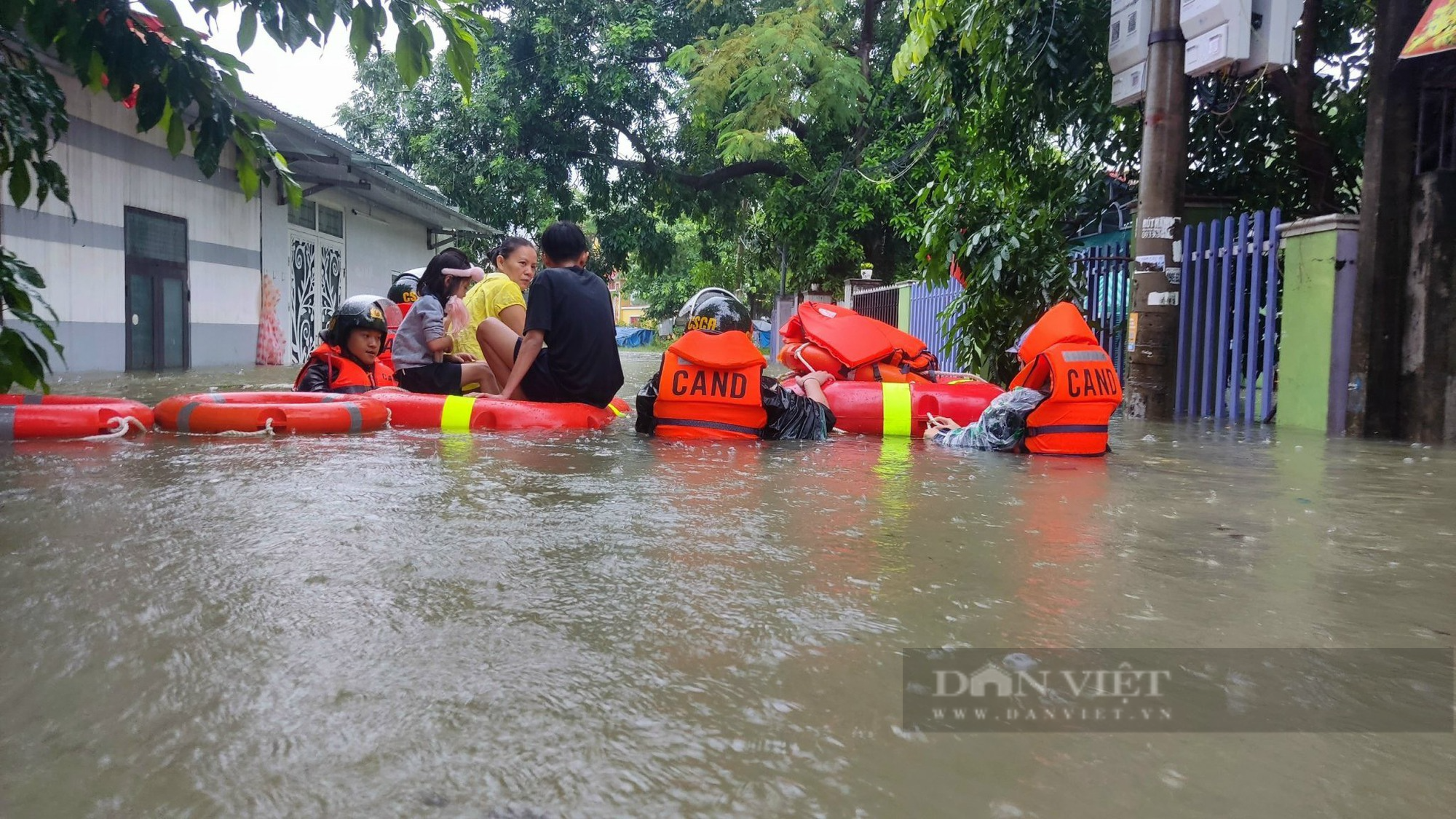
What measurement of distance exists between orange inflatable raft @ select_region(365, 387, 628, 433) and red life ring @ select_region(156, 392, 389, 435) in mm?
353

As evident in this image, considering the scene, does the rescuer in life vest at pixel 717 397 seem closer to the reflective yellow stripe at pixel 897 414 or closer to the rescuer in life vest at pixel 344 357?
the reflective yellow stripe at pixel 897 414

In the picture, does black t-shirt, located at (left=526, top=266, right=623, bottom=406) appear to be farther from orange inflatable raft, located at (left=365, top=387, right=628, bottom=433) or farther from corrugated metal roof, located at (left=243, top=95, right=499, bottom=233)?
corrugated metal roof, located at (left=243, top=95, right=499, bottom=233)

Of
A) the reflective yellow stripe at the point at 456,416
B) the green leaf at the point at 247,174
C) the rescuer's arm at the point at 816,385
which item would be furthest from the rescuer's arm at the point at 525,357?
the green leaf at the point at 247,174

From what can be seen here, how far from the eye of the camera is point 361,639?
2023 millimetres

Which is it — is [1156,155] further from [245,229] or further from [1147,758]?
[245,229]

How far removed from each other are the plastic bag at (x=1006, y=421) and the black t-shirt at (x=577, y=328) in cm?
226

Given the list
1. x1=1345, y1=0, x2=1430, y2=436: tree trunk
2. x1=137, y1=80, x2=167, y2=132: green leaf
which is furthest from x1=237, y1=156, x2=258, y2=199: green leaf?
x1=1345, y1=0, x2=1430, y2=436: tree trunk

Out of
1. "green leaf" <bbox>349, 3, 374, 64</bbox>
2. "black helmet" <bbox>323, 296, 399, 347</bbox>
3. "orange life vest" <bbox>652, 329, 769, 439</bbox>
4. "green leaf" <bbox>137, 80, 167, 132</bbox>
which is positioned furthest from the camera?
"black helmet" <bbox>323, 296, 399, 347</bbox>

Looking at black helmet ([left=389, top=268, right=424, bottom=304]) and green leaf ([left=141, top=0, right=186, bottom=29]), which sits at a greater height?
green leaf ([left=141, top=0, right=186, bottom=29])

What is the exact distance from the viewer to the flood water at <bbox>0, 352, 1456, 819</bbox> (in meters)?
1.47

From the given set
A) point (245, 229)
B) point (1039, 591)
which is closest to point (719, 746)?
point (1039, 591)

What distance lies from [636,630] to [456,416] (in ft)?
14.6

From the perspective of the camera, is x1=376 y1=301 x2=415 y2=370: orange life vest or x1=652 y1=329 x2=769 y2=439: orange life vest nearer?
x1=652 y1=329 x2=769 y2=439: orange life vest

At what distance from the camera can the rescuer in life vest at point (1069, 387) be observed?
548 cm
